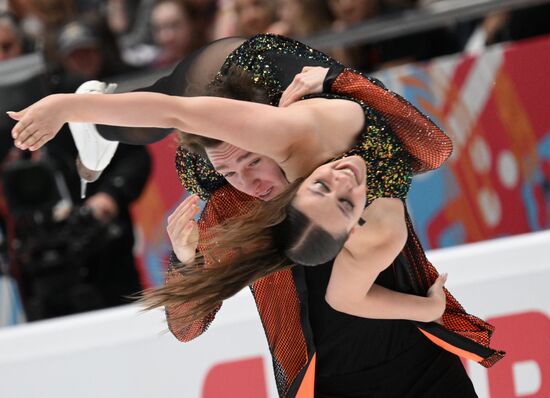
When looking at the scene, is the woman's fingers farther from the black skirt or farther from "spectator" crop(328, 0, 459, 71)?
"spectator" crop(328, 0, 459, 71)

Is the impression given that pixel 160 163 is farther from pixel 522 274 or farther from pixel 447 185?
pixel 522 274

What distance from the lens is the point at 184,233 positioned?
8.41 ft

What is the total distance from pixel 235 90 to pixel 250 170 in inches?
9.4

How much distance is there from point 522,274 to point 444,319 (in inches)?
28.8

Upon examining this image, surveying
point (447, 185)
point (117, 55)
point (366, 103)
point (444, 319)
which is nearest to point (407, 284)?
point (444, 319)

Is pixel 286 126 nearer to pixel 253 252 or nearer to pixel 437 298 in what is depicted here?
pixel 253 252

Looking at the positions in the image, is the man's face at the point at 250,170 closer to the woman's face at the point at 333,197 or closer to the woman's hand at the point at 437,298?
the woman's face at the point at 333,197

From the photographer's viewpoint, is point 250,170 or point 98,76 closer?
point 250,170

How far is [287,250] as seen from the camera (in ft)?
7.22

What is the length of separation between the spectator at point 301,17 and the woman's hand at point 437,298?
2.59 metres

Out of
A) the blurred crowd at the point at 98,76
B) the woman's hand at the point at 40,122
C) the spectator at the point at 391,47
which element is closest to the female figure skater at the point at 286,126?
the woman's hand at the point at 40,122

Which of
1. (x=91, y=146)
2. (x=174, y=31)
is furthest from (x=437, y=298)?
(x=174, y=31)

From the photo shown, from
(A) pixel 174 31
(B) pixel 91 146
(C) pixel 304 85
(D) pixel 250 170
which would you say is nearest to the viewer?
(D) pixel 250 170

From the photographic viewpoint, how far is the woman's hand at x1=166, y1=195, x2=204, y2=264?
2559 millimetres
